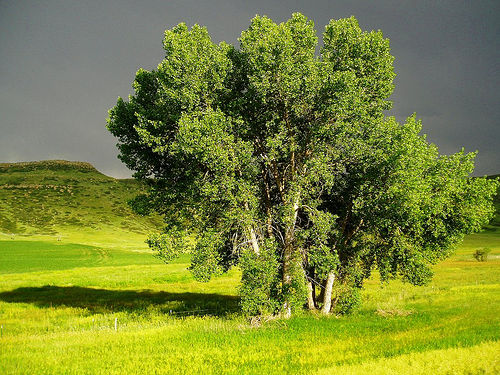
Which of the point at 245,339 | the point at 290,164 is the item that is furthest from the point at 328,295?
the point at 290,164

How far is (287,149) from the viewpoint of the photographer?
24234 millimetres

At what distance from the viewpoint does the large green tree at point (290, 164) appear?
2170cm

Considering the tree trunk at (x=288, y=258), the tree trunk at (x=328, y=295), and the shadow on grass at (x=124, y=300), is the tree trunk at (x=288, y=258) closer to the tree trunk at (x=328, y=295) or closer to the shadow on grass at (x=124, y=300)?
the tree trunk at (x=328, y=295)

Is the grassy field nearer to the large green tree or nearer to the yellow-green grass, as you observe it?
the yellow-green grass

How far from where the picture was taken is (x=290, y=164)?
25.2 metres

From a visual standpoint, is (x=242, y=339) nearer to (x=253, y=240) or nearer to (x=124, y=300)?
(x=253, y=240)

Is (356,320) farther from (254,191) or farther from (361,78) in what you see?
(361,78)

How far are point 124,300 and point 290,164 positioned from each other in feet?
89.5

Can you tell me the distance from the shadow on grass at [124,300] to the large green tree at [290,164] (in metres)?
9.81

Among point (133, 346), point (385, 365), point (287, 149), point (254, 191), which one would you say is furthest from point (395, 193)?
point (133, 346)

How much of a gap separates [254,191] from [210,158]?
14.4ft

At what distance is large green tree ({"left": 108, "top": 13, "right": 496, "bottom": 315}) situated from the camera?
21.7 meters

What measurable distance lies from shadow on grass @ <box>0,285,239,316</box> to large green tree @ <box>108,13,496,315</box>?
9808 mm

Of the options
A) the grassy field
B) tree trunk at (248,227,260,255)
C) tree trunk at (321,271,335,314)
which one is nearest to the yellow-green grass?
the grassy field
